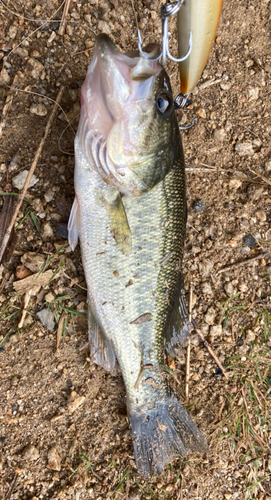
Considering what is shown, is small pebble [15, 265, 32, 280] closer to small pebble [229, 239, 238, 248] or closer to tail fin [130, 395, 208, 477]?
tail fin [130, 395, 208, 477]

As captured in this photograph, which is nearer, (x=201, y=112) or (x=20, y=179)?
(x=20, y=179)

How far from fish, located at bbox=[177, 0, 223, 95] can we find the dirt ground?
73 centimetres

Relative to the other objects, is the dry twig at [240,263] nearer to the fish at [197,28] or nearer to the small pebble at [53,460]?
the fish at [197,28]

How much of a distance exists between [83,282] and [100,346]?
0.51 m

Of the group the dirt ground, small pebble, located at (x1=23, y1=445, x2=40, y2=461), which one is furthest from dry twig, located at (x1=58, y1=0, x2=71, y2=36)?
small pebble, located at (x1=23, y1=445, x2=40, y2=461)

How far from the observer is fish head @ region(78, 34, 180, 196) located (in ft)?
6.56

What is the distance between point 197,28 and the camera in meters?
2.01

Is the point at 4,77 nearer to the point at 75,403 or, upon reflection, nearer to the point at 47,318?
the point at 47,318

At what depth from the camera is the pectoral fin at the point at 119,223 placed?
224 centimetres

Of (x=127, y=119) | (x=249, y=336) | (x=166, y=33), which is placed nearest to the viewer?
(x=166, y=33)

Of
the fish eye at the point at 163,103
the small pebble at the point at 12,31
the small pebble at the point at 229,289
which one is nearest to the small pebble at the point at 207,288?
the small pebble at the point at 229,289

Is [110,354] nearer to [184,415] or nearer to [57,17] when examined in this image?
[184,415]

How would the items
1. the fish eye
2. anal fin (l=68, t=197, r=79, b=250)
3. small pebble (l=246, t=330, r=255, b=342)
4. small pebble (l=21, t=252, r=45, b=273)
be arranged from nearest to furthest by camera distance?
the fish eye < anal fin (l=68, t=197, r=79, b=250) < small pebble (l=21, t=252, r=45, b=273) < small pebble (l=246, t=330, r=255, b=342)

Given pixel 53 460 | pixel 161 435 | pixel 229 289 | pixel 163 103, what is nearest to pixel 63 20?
pixel 163 103
